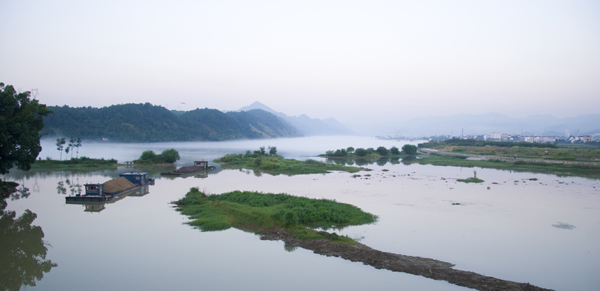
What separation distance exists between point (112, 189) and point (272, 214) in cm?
1085

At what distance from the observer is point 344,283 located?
8.87m

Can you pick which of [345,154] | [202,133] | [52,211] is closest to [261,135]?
[202,133]

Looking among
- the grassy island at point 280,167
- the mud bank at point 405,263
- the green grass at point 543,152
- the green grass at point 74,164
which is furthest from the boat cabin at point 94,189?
the green grass at point 543,152

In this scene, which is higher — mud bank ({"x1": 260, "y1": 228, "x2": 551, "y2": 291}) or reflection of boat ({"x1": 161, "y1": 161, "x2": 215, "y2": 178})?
reflection of boat ({"x1": 161, "y1": 161, "x2": 215, "y2": 178})

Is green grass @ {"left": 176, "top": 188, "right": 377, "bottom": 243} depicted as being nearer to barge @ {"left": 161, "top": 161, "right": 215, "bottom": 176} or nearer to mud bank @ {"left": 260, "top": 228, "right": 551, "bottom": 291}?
mud bank @ {"left": 260, "top": 228, "right": 551, "bottom": 291}

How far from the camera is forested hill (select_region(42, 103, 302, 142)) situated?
79875 mm

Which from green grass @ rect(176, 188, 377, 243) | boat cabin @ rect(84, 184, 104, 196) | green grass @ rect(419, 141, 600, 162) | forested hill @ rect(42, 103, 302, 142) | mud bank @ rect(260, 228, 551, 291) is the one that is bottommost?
mud bank @ rect(260, 228, 551, 291)

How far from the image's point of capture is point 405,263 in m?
9.80

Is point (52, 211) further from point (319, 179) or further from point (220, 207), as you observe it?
point (319, 179)

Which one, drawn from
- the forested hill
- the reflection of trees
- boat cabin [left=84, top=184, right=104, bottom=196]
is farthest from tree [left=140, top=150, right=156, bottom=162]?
the forested hill

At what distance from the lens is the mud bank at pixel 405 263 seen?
8.54 meters

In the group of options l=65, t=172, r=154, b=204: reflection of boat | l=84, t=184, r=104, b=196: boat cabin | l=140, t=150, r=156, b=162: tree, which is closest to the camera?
l=65, t=172, r=154, b=204: reflection of boat

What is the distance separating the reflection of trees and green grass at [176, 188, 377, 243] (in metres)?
Result: 5.01

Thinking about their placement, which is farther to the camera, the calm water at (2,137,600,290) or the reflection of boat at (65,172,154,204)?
the reflection of boat at (65,172,154,204)
